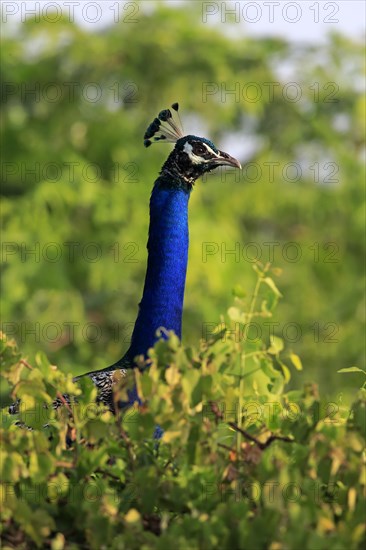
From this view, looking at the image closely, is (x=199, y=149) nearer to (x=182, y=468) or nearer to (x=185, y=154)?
(x=185, y=154)

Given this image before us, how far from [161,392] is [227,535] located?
32 centimetres

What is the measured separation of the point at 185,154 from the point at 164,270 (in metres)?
0.70

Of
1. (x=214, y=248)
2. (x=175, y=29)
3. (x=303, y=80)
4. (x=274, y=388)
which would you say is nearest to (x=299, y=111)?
(x=303, y=80)

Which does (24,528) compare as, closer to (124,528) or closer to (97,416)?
(124,528)

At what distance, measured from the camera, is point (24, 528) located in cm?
220

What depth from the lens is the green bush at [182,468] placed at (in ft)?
7.11

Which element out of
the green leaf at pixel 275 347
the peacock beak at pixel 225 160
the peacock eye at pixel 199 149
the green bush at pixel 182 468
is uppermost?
the peacock eye at pixel 199 149

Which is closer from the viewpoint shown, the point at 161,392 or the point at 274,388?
the point at 161,392

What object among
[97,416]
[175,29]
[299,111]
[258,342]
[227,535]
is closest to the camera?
[227,535]

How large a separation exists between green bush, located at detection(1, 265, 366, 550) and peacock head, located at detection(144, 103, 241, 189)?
263cm

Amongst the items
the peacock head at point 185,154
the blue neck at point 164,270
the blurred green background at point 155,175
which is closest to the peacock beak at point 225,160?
the peacock head at point 185,154

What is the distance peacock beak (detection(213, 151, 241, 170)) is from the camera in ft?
17.6

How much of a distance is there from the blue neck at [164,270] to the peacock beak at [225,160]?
0.36 meters

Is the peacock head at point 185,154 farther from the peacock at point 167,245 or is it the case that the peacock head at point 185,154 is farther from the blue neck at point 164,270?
the blue neck at point 164,270
